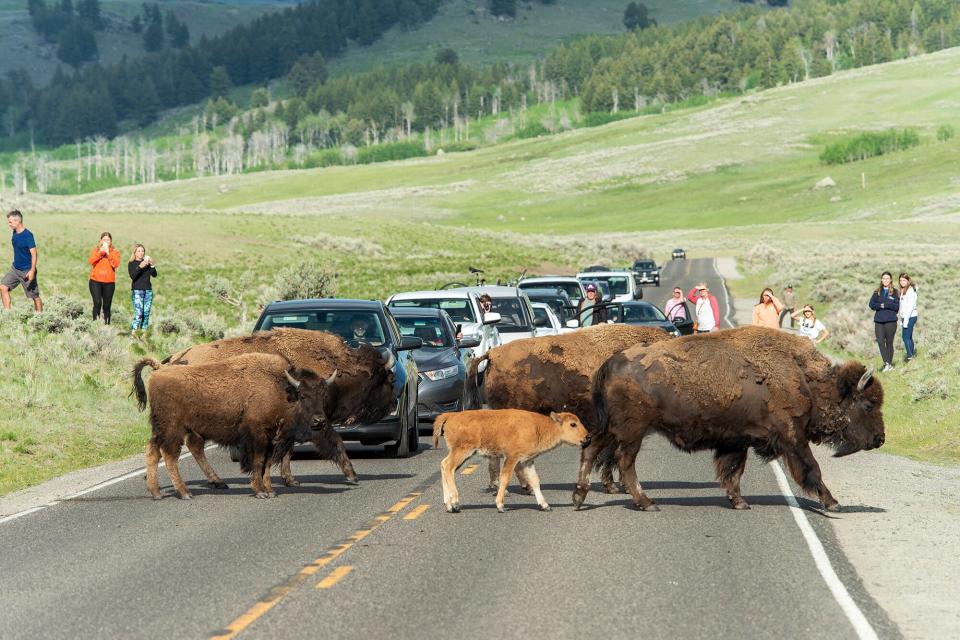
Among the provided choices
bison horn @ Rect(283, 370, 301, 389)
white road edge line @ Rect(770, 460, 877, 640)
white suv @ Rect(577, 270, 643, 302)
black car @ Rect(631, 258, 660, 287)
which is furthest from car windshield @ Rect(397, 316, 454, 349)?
black car @ Rect(631, 258, 660, 287)

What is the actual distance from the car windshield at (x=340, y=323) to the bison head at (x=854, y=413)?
6578 millimetres

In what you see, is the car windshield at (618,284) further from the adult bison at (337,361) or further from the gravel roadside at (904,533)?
the adult bison at (337,361)

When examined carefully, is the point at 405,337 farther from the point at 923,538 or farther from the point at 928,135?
the point at 928,135

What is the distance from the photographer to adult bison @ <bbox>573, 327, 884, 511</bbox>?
1256 centimetres

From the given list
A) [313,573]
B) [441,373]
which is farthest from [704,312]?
[313,573]

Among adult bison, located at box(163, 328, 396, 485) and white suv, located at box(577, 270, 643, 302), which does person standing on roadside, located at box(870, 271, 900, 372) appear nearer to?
adult bison, located at box(163, 328, 396, 485)

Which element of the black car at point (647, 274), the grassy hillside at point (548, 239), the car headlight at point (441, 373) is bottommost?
the black car at point (647, 274)

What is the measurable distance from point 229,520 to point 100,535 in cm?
118

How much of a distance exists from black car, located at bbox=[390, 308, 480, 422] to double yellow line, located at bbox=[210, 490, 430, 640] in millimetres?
6446

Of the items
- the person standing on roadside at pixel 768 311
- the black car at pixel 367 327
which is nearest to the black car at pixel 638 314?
the person standing on roadside at pixel 768 311

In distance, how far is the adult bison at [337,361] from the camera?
50.4ft

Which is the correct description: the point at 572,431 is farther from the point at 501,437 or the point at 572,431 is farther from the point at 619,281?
the point at 619,281

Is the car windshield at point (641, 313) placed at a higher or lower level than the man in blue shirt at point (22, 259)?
lower

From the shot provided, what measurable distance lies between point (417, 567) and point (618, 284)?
34.5 meters
